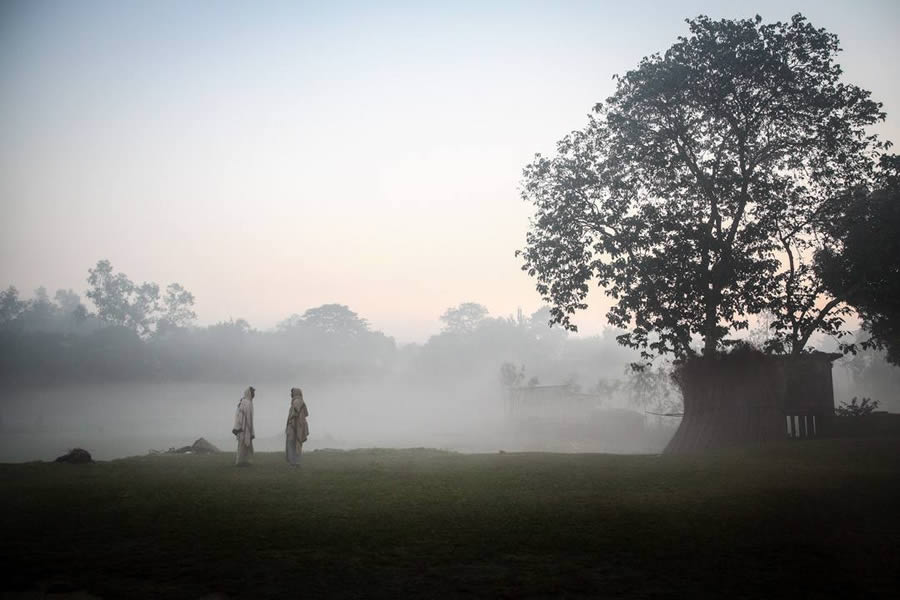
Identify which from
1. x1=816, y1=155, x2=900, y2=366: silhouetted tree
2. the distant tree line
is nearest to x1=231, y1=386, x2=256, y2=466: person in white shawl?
x1=816, y1=155, x2=900, y2=366: silhouetted tree

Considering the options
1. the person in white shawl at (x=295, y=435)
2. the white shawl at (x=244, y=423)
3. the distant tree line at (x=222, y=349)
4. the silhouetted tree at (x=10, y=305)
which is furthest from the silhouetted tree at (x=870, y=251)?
the silhouetted tree at (x=10, y=305)

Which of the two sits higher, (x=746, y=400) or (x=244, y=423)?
(x=746, y=400)

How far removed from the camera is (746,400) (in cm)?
2545

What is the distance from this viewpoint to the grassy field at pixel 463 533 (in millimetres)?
6738

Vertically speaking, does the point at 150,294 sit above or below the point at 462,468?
above

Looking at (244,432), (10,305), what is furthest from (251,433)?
(10,305)

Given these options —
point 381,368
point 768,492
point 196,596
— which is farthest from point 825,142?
point 381,368

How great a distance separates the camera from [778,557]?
25.3ft

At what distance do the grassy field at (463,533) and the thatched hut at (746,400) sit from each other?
30.2 ft

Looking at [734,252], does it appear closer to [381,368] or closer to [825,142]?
[825,142]

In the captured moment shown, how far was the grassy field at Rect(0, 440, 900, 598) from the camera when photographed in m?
6.74

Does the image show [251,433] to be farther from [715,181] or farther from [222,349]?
[222,349]

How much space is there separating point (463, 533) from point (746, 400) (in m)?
20.2

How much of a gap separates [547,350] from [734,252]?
111141mm
